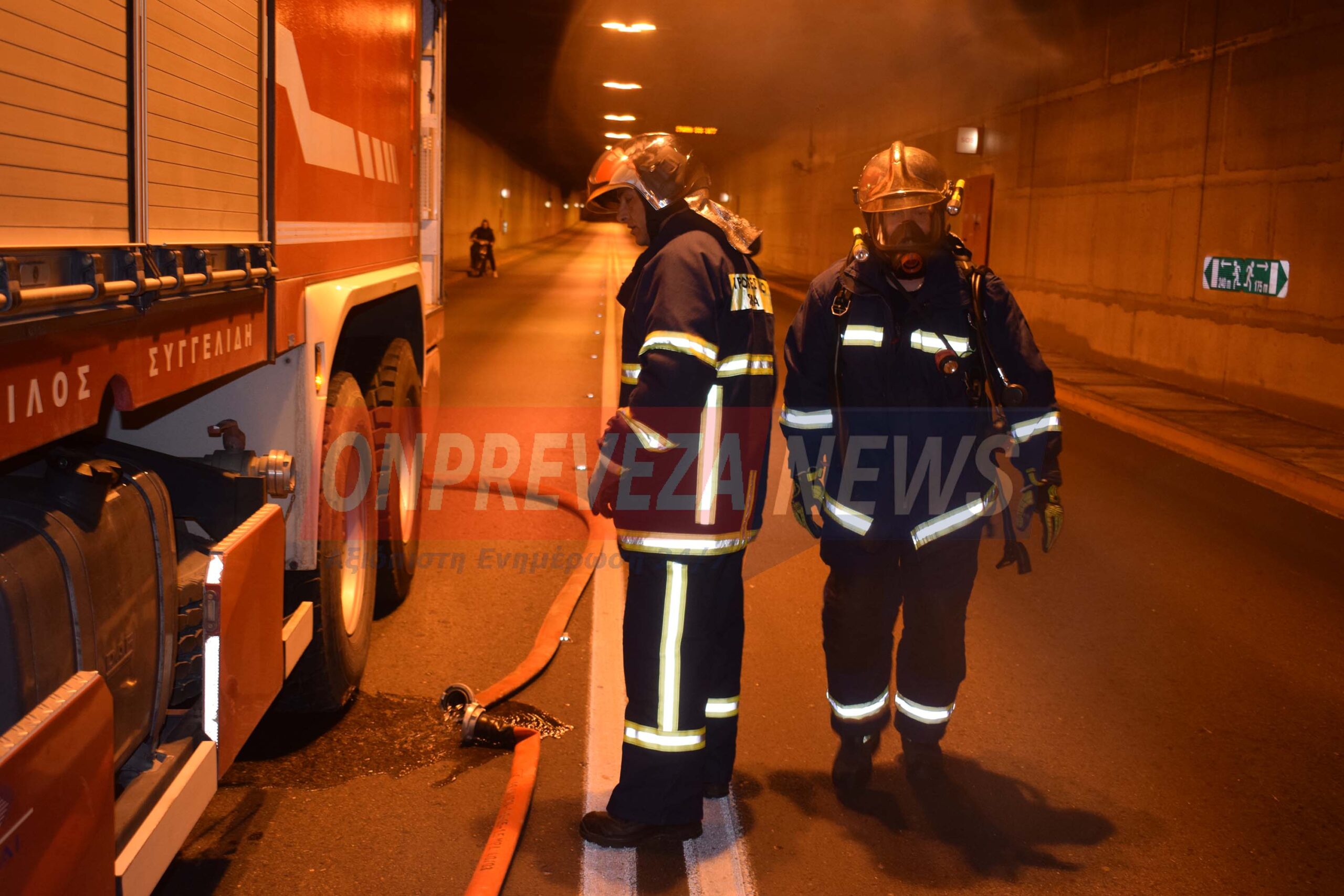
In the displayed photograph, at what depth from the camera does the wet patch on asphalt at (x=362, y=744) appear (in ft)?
13.4

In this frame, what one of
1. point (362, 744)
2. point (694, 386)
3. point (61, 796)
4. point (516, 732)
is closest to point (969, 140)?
point (516, 732)

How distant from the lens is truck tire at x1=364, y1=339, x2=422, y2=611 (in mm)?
5438

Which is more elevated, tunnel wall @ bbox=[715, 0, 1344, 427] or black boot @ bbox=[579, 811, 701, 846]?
tunnel wall @ bbox=[715, 0, 1344, 427]

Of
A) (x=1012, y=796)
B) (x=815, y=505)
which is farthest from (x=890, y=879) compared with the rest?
(x=815, y=505)

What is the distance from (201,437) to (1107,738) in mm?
3435

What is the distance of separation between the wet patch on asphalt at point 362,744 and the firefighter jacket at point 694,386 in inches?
48.1

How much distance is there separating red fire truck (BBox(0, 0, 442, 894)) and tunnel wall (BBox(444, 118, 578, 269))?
22.1m

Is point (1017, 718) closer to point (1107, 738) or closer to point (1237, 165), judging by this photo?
point (1107, 738)

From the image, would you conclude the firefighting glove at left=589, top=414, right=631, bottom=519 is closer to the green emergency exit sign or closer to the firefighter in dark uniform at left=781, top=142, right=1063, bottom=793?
the firefighter in dark uniform at left=781, top=142, right=1063, bottom=793

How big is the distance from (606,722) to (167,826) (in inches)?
82.0

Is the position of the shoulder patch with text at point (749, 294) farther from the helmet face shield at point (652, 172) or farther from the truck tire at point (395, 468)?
the truck tire at point (395, 468)

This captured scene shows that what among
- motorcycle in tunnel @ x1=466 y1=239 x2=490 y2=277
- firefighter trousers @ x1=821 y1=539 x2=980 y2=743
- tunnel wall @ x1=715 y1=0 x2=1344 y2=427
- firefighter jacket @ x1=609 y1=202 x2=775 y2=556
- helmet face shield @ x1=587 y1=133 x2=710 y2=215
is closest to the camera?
firefighter jacket @ x1=609 y1=202 x2=775 y2=556

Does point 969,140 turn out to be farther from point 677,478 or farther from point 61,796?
point 61,796

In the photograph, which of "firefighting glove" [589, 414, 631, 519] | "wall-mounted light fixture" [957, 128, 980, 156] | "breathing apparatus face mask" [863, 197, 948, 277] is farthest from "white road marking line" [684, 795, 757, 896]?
"wall-mounted light fixture" [957, 128, 980, 156]
